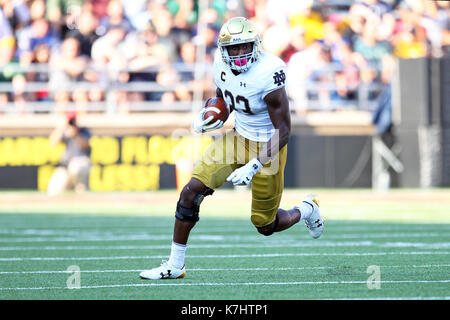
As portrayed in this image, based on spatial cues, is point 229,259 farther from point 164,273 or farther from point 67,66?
point 67,66

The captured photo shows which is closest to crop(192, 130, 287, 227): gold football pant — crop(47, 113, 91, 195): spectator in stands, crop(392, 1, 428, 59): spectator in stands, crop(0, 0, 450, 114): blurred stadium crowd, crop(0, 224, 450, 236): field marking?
crop(0, 224, 450, 236): field marking

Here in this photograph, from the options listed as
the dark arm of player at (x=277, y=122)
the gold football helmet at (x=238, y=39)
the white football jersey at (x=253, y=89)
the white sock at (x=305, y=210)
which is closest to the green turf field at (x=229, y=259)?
the white sock at (x=305, y=210)

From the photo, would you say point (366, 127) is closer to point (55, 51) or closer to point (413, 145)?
point (413, 145)

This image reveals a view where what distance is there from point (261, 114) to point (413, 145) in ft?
33.5

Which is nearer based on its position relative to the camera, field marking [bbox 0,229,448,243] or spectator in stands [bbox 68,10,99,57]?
field marking [bbox 0,229,448,243]

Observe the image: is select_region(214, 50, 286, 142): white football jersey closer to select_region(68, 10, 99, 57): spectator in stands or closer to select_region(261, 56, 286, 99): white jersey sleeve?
select_region(261, 56, 286, 99): white jersey sleeve

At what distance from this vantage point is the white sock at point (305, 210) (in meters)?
6.53

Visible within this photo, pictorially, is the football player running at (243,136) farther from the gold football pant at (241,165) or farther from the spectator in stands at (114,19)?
the spectator in stands at (114,19)

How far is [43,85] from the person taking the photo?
15609mm

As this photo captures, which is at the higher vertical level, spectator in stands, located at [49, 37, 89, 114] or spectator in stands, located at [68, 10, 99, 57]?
spectator in stands, located at [68, 10, 99, 57]

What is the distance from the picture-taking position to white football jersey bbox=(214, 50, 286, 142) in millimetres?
5637

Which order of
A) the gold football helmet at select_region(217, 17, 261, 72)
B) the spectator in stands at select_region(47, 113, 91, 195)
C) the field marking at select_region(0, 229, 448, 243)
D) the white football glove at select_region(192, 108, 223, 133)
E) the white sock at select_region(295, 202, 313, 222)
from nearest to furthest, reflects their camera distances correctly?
the gold football helmet at select_region(217, 17, 261, 72)
the white football glove at select_region(192, 108, 223, 133)
the white sock at select_region(295, 202, 313, 222)
the field marking at select_region(0, 229, 448, 243)
the spectator in stands at select_region(47, 113, 91, 195)

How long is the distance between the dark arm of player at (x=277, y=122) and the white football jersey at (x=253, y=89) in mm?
46

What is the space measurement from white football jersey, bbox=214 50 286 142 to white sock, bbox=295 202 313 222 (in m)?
0.87
